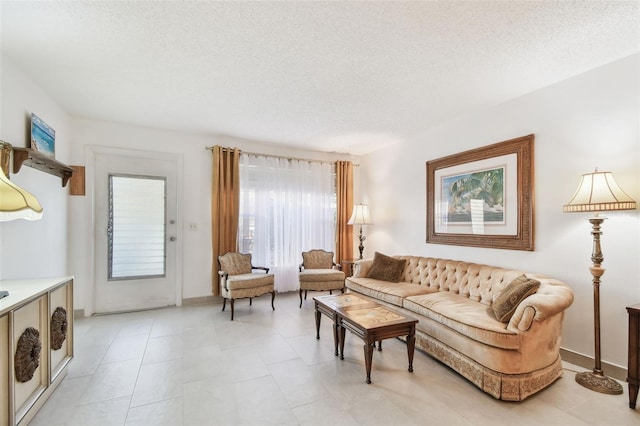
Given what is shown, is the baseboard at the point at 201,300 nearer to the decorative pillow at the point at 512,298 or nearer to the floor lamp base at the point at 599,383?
the decorative pillow at the point at 512,298

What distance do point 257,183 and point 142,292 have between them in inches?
91.2

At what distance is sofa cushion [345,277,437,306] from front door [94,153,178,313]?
2.71 meters

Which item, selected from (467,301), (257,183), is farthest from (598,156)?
(257,183)

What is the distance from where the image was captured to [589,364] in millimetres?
2508

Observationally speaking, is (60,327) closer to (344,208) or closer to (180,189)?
(180,189)

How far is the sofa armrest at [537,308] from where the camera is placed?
2.04 meters

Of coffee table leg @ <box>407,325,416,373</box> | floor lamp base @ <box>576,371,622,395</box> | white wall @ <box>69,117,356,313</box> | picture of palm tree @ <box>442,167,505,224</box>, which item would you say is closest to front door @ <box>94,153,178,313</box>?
white wall @ <box>69,117,356,313</box>

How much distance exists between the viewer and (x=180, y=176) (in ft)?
14.2

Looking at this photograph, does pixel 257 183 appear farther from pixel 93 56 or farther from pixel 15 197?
pixel 15 197

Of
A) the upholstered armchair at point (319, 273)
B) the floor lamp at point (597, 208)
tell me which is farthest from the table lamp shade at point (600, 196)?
the upholstered armchair at point (319, 273)

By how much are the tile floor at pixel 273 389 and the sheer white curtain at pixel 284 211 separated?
179 centimetres

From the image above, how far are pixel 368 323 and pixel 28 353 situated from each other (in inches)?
89.3

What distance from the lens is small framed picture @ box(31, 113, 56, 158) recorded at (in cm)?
272

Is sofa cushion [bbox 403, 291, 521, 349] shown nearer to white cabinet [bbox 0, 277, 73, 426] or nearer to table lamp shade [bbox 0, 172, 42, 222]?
white cabinet [bbox 0, 277, 73, 426]
